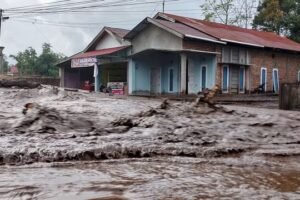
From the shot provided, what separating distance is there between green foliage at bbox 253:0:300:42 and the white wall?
16380 millimetres

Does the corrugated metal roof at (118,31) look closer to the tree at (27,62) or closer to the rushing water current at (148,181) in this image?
the tree at (27,62)

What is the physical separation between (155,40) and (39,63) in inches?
893

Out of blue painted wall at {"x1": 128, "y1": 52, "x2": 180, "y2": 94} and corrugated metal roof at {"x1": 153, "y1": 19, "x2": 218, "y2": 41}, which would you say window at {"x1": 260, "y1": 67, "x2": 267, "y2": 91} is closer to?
corrugated metal roof at {"x1": 153, "y1": 19, "x2": 218, "y2": 41}

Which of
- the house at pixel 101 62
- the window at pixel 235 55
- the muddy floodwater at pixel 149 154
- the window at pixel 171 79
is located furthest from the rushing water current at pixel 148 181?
the house at pixel 101 62

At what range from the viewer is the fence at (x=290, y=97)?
14539mm

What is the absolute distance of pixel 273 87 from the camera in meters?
29.8

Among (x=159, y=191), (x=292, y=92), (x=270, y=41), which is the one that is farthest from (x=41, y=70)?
(x=159, y=191)

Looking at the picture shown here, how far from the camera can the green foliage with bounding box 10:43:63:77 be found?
44969 mm

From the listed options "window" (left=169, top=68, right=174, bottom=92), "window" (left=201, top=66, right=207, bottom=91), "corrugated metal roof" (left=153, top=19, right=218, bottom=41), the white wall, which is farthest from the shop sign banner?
"window" (left=201, top=66, right=207, bottom=91)

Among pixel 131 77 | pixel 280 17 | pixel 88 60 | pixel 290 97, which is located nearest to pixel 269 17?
pixel 280 17

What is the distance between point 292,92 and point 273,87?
15619 millimetres

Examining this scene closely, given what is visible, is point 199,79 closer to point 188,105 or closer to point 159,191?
point 188,105

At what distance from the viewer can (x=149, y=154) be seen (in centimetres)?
678

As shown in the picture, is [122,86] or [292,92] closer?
[292,92]
